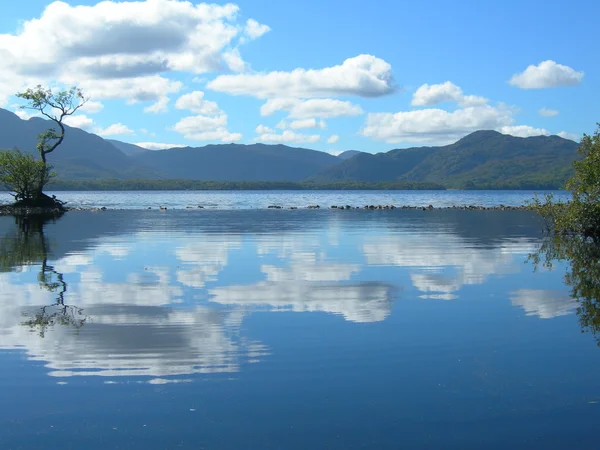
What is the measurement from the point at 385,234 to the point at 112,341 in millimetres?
34779

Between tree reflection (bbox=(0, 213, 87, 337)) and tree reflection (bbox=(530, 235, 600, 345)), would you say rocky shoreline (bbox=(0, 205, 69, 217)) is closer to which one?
tree reflection (bbox=(0, 213, 87, 337))

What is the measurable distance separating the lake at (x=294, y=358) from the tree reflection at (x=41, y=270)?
0.51ft

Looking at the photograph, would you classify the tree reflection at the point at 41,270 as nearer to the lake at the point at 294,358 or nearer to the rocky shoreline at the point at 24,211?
the lake at the point at 294,358

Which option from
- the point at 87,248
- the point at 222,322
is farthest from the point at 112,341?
the point at 87,248

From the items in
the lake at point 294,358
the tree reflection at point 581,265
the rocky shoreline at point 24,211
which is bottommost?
the lake at point 294,358

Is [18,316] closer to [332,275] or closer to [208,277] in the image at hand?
[208,277]

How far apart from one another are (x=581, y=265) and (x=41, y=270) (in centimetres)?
2470

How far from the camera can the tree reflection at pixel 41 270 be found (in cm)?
1706

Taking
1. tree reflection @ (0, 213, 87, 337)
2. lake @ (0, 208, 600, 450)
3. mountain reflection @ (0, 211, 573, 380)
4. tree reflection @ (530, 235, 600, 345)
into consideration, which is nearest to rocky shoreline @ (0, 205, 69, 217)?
tree reflection @ (0, 213, 87, 337)

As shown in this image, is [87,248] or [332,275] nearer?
[332,275]

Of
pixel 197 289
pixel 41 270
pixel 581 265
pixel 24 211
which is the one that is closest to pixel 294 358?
pixel 197 289

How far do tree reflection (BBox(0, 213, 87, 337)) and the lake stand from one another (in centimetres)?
16

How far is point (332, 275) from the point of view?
25719 mm

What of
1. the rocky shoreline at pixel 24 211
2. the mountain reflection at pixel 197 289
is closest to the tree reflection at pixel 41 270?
the mountain reflection at pixel 197 289
